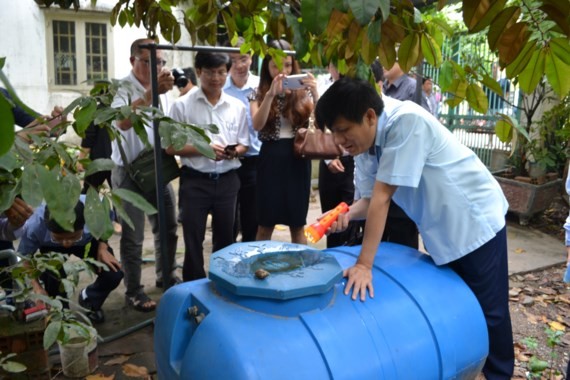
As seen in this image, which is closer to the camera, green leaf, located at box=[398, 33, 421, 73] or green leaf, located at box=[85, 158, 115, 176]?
green leaf, located at box=[85, 158, 115, 176]

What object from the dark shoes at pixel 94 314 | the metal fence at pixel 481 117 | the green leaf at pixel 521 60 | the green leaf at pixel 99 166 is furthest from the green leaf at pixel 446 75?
the metal fence at pixel 481 117

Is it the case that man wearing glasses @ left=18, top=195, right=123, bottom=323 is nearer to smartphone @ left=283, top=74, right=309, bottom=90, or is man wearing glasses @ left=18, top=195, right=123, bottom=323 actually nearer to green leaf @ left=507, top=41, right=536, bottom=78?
smartphone @ left=283, top=74, right=309, bottom=90

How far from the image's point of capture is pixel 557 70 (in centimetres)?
112

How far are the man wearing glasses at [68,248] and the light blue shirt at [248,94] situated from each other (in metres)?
1.22

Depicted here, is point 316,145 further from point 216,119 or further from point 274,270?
point 274,270

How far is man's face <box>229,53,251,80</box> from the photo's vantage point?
4343 mm

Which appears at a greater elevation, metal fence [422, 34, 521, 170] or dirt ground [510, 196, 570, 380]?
metal fence [422, 34, 521, 170]

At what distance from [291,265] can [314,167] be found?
19.5 feet

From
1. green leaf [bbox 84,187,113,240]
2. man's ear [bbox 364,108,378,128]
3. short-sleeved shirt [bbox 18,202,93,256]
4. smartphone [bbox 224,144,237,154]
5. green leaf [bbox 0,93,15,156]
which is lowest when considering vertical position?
short-sleeved shirt [bbox 18,202,93,256]

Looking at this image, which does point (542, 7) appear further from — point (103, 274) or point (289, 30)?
point (103, 274)

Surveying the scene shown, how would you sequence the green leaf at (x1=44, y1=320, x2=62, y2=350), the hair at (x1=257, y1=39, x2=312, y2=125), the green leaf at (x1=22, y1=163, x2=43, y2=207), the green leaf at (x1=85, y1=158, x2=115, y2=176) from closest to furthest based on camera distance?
the green leaf at (x1=22, y1=163, x2=43, y2=207) < the green leaf at (x1=85, y1=158, x2=115, y2=176) < the green leaf at (x1=44, y1=320, x2=62, y2=350) < the hair at (x1=257, y1=39, x2=312, y2=125)

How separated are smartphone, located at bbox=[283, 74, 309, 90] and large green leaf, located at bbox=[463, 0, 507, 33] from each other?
2369mm

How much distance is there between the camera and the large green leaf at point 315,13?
3.52ft

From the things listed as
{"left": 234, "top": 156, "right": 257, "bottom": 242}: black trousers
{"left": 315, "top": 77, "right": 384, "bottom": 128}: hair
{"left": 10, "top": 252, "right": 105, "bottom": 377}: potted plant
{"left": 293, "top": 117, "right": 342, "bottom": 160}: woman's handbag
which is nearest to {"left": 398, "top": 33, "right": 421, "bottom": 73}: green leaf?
{"left": 315, "top": 77, "right": 384, "bottom": 128}: hair
